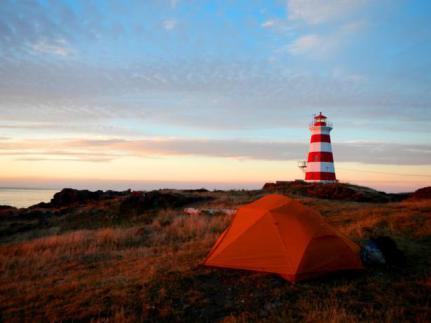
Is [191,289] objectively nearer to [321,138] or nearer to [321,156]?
[321,156]

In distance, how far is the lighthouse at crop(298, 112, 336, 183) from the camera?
105 feet

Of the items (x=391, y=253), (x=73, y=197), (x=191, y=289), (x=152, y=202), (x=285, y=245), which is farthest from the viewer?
(x=73, y=197)

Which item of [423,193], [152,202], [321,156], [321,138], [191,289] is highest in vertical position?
[321,138]

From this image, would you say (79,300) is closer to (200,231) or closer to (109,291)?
(109,291)

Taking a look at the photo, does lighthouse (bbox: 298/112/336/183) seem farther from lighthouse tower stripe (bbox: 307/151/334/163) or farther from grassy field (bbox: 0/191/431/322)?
grassy field (bbox: 0/191/431/322)

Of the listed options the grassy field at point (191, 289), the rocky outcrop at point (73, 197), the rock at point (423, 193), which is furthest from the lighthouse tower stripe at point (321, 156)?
the grassy field at point (191, 289)

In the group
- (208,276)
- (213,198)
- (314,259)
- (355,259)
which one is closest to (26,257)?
(208,276)

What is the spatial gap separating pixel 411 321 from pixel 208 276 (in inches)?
→ 158

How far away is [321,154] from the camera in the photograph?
32.0 meters

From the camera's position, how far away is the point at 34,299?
756 centimetres

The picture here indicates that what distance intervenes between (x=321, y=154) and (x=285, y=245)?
24.6 metres

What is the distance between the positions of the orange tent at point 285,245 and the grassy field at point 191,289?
0.27 meters

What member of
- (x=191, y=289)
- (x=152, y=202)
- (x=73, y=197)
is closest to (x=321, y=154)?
(x=152, y=202)

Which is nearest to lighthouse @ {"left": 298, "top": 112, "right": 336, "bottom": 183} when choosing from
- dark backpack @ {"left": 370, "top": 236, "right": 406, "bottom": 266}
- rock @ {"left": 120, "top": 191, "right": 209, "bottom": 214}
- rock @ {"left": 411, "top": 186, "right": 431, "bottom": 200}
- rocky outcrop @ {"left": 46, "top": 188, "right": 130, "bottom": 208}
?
rock @ {"left": 411, "top": 186, "right": 431, "bottom": 200}
